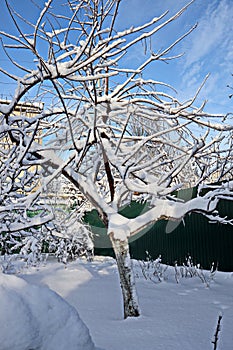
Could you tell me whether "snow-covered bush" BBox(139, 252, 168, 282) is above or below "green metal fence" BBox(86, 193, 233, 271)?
below

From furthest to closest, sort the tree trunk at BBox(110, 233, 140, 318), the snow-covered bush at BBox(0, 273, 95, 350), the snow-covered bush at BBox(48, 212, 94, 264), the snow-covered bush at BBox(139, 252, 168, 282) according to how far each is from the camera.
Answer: the snow-covered bush at BBox(48, 212, 94, 264), the snow-covered bush at BBox(139, 252, 168, 282), the tree trunk at BBox(110, 233, 140, 318), the snow-covered bush at BBox(0, 273, 95, 350)

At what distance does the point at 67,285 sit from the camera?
19.3 ft

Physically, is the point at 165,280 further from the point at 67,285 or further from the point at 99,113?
the point at 99,113

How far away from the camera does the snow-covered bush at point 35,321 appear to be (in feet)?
5.01

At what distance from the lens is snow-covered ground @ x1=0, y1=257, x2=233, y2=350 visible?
5.31 ft

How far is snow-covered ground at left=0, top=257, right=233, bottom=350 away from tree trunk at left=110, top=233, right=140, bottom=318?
125 millimetres

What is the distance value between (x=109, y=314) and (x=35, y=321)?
237 cm

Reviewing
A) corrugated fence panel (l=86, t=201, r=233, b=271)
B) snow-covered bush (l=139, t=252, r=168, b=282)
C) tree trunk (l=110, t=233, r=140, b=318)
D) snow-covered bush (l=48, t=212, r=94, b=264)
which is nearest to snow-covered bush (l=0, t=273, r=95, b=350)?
tree trunk (l=110, t=233, r=140, b=318)

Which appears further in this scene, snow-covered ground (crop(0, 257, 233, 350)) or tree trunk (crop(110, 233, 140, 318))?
tree trunk (crop(110, 233, 140, 318))

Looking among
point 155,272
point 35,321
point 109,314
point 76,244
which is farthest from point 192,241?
point 35,321

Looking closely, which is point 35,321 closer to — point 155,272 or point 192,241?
point 155,272

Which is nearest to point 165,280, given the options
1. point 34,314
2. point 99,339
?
point 99,339

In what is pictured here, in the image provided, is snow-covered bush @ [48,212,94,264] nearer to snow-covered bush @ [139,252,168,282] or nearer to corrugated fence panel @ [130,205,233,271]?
corrugated fence panel @ [130,205,233,271]

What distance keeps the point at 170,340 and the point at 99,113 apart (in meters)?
2.58
